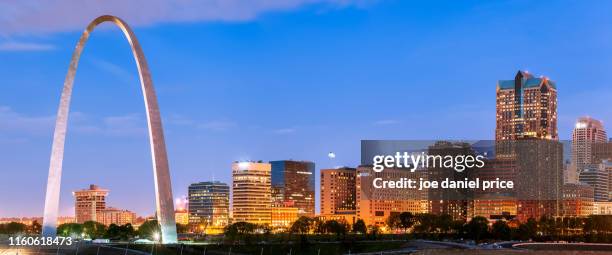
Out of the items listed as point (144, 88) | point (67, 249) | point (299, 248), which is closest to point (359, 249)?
point (299, 248)

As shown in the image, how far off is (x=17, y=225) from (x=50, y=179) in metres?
81.1

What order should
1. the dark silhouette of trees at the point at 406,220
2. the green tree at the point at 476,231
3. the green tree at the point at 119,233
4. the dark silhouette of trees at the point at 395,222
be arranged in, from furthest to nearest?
the dark silhouette of trees at the point at 395,222, the dark silhouette of trees at the point at 406,220, the green tree at the point at 476,231, the green tree at the point at 119,233

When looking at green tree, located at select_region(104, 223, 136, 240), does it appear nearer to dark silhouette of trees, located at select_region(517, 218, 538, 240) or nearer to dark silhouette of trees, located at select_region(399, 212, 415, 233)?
dark silhouette of trees, located at select_region(517, 218, 538, 240)

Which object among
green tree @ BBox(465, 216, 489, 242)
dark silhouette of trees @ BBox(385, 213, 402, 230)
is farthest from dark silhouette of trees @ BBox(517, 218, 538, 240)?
dark silhouette of trees @ BBox(385, 213, 402, 230)

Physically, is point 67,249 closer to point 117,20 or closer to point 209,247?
point 117,20

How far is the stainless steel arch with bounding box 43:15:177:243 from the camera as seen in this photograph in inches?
2537

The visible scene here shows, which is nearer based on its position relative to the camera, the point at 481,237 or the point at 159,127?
the point at 159,127

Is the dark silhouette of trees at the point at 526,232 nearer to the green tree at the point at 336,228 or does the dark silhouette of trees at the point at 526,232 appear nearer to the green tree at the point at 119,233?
the green tree at the point at 336,228

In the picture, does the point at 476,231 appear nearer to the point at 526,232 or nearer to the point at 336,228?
the point at 526,232

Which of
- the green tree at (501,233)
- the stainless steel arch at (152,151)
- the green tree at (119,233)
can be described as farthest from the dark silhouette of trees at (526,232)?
the stainless steel arch at (152,151)

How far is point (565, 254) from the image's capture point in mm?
57719

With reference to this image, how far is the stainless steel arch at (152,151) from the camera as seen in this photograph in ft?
211

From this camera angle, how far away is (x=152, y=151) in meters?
65.7

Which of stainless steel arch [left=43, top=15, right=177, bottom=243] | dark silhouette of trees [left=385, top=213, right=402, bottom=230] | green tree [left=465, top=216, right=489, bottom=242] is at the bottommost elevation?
dark silhouette of trees [left=385, top=213, right=402, bottom=230]
